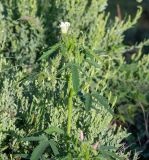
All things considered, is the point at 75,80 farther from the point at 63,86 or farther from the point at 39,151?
the point at 63,86

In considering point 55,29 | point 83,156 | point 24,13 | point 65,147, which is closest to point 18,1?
point 24,13

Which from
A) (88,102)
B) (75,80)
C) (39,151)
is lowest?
(39,151)

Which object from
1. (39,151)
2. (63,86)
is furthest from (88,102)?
(63,86)

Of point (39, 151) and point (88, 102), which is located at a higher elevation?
point (88, 102)

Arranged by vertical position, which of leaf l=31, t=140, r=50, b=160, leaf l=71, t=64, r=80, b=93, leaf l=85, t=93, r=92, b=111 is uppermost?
leaf l=71, t=64, r=80, b=93

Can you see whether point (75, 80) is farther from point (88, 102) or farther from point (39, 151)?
point (39, 151)

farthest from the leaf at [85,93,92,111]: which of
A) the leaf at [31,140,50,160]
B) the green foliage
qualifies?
the leaf at [31,140,50,160]

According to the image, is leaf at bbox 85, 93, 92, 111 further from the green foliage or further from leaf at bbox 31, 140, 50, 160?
leaf at bbox 31, 140, 50, 160

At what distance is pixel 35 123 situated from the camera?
2322mm

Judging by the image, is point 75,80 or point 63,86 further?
point 63,86

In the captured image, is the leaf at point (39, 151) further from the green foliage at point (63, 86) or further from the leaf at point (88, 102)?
the leaf at point (88, 102)

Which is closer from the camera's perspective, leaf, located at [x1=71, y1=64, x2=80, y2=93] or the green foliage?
leaf, located at [x1=71, y1=64, x2=80, y2=93]

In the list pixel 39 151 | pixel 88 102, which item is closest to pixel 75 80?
pixel 88 102

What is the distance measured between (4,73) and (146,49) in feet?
10.0
